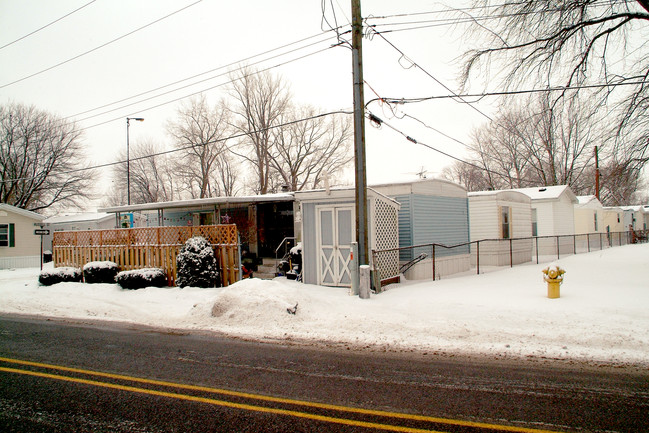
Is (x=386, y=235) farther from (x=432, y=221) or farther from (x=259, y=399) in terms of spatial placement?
(x=259, y=399)

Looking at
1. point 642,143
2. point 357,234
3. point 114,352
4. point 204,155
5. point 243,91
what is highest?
point 243,91

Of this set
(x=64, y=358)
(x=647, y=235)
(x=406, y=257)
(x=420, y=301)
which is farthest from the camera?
(x=647, y=235)

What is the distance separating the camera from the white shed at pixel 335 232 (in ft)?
39.7

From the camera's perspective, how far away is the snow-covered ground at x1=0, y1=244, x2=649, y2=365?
671 cm

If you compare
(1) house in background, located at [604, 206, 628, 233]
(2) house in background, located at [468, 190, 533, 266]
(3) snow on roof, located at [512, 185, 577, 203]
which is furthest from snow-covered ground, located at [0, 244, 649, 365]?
(1) house in background, located at [604, 206, 628, 233]

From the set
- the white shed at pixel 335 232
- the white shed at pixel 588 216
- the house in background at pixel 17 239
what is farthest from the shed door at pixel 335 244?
the white shed at pixel 588 216

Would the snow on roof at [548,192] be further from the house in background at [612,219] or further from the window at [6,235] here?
the window at [6,235]

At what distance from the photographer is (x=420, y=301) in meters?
9.65

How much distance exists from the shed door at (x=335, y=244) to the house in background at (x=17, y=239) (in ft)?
69.1

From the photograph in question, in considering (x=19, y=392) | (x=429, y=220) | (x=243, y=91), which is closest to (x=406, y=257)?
(x=429, y=220)

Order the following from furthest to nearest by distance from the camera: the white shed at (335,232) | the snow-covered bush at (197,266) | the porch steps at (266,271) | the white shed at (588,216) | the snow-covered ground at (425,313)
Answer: the white shed at (588,216) → the porch steps at (266,271) → the snow-covered bush at (197,266) → the white shed at (335,232) → the snow-covered ground at (425,313)

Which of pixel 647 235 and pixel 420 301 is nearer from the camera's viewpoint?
pixel 420 301

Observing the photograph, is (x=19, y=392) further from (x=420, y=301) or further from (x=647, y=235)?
(x=647, y=235)

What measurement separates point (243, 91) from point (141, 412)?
38.3 m
